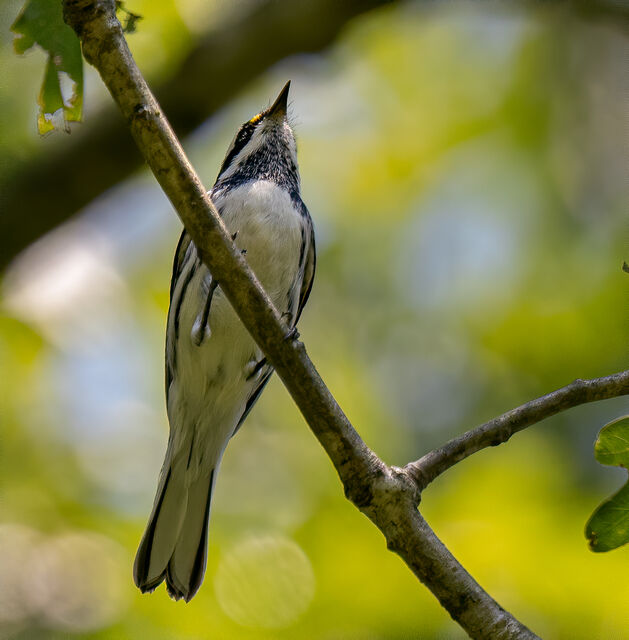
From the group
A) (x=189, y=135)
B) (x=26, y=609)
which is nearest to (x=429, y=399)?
(x=189, y=135)

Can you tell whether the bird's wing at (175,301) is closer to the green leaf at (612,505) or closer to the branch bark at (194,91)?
the branch bark at (194,91)

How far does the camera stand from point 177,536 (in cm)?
358

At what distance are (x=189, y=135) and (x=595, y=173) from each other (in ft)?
8.89

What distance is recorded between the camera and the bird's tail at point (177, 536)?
346 centimetres

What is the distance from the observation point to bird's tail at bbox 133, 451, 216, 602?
3.46 metres

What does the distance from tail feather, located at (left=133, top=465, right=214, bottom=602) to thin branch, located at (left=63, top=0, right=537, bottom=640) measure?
1479mm

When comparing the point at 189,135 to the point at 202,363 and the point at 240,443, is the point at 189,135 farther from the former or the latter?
the point at 240,443

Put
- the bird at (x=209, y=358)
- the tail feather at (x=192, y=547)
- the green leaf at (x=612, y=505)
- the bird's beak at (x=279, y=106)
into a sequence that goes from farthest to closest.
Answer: the bird's beak at (x=279, y=106)
the bird at (x=209, y=358)
the tail feather at (x=192, y=547)
the green leaf at (x=612, y=505)

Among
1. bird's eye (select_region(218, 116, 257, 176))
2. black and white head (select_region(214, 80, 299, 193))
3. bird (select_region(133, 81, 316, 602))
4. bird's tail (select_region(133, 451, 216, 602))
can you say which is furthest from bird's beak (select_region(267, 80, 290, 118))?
bird's tail (select_region(133, 451, 216, 602))

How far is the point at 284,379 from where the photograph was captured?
7.33ft

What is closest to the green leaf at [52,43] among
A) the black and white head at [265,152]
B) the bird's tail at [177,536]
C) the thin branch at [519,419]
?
the thin branch at [519,419]

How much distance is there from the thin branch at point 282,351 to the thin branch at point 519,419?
0.07 meters

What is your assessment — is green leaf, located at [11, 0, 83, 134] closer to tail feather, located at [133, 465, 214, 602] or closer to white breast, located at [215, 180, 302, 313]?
white breast, located at [215, 180, 302, 313]

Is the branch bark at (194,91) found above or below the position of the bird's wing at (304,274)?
above
